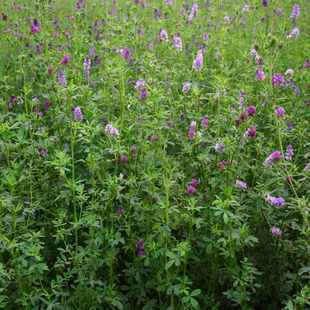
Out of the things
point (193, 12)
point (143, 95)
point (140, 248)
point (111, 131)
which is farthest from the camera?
point (193, 12)

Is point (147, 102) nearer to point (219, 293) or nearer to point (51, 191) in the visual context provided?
point (51, 191)

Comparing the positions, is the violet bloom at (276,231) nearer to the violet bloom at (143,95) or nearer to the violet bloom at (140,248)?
the violet bloom at (140,248)

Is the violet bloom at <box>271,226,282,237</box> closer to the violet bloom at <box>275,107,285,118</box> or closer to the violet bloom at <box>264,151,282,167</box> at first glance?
the violet bloom at <box>264,151,282,167</box>

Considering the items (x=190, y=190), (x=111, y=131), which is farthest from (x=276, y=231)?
(x=111, y=131)

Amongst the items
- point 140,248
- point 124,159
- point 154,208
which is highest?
point 124,159

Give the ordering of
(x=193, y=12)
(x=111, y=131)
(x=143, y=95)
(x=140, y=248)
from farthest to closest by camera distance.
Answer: (x=193, y=12) < (x=143, y=95) < (x=111, y=131) < (x=140, y=248)

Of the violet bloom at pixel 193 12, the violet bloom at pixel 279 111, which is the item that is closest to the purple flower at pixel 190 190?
the violet bloom at pixel 279 111

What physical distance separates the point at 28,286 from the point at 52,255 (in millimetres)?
381

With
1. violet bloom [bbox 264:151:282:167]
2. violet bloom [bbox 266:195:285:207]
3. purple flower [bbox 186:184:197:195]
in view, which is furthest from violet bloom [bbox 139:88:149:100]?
violet bloom [bbox 266:195:285:207]

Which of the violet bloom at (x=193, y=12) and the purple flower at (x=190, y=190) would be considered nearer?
the purple flower at (x=190, y=190)

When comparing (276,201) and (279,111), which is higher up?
(279,111)

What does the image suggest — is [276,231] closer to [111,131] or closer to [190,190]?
[190,190]

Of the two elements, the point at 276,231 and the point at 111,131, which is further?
the point at 111,131

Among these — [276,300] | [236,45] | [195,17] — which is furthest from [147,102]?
[195,17]
